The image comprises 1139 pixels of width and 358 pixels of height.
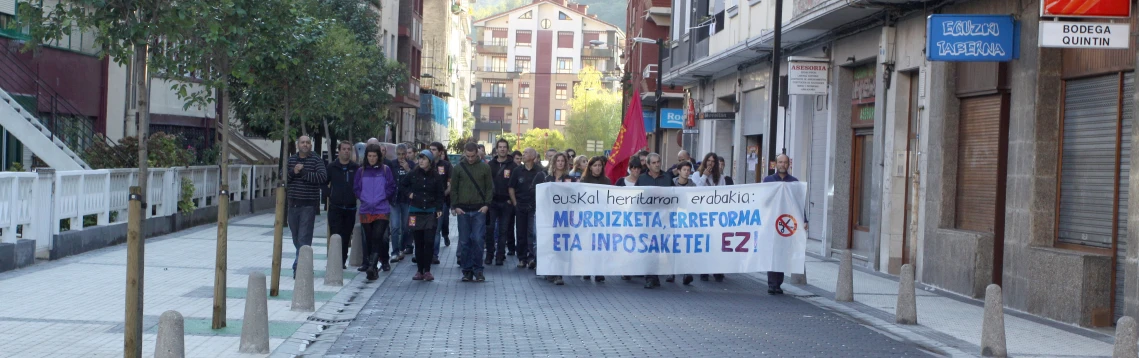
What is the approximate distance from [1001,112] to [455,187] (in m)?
6.60

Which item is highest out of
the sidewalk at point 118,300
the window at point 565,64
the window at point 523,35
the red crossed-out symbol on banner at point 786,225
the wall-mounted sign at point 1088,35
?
the window at point 523,35

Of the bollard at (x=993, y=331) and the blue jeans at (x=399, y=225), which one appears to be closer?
the bollard at (x=993, y=331)

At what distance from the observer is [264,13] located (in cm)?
1873

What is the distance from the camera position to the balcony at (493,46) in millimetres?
142750

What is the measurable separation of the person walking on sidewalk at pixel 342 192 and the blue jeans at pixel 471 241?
1415 millimetres

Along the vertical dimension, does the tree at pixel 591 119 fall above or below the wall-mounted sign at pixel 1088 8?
above

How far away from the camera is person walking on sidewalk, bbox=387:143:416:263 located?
710 inches

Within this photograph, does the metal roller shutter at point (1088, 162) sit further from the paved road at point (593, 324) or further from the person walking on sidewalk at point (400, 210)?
the person walking on sidewalk at point (400, 210)

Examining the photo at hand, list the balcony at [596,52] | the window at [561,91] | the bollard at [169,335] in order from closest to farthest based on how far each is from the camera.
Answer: the bollard at [169,335] → the balcony at [596,52] → the window at [561,91]

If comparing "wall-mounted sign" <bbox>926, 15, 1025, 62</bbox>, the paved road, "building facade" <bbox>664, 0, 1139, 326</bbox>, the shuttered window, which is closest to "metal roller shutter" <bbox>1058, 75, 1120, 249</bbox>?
"building facade" <bbox>664, 0, 1139, 326</bbox>

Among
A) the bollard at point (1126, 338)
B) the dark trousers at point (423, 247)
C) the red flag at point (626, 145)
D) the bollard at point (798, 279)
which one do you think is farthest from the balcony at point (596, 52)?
the bollard at point (1126, 338)

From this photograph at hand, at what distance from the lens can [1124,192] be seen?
12.7 m

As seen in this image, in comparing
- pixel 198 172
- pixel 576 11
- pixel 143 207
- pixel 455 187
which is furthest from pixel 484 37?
pixel 143 207

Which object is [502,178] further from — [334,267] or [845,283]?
[845,283]
